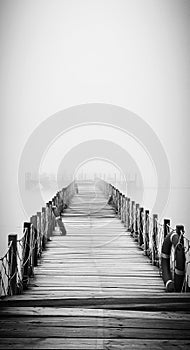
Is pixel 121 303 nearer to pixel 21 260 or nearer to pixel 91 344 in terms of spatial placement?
pixel 91 344

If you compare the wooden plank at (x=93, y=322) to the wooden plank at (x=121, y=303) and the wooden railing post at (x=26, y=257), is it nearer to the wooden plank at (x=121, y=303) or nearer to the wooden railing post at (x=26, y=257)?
the wooden plank at (x=121, y=303)

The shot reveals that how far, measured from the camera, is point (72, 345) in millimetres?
2803

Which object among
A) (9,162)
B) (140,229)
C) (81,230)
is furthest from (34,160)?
(9,162)

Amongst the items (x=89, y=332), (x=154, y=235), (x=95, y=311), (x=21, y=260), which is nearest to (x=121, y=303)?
(x=95, y=311)

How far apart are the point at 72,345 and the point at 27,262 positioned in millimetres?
3057

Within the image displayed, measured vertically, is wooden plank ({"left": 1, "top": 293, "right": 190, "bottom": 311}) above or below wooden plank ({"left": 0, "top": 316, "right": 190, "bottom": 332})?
below

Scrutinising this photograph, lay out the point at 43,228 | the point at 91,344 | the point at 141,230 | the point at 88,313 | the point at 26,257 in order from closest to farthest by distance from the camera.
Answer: the point at 91,344, the point at 88,313, the point at 26,257, the point at 43,228, the point at 141,230

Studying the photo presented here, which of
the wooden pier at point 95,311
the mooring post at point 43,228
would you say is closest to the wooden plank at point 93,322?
the wooden pier at point 95,311

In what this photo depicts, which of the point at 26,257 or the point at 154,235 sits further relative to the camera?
the point at 154,235

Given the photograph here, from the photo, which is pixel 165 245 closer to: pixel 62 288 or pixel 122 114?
pixel 62 288

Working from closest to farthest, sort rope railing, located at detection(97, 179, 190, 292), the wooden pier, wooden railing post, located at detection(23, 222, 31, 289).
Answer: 1. the wooden pier
2. rope railing, located at detection(97, 179, 190, 292)
3. wooden railing post, located at detection(23, 222, 31, 289)

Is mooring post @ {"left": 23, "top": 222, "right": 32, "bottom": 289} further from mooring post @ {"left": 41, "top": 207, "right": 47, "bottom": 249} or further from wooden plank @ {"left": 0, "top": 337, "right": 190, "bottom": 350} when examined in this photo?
wooden plank @ {"left": 0, "top": 337, "right": 190, "bottom": 350}

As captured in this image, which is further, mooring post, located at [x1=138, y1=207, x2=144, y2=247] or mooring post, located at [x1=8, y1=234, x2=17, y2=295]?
mooring post, located at [x1=138, y1=207, x2=144, y2=247]

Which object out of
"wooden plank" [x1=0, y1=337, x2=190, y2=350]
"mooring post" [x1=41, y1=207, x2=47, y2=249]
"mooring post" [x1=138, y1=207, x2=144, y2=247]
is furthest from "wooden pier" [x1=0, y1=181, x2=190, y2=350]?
"mooring post" [x1=138, y1=207, x2=144, y2=247]
